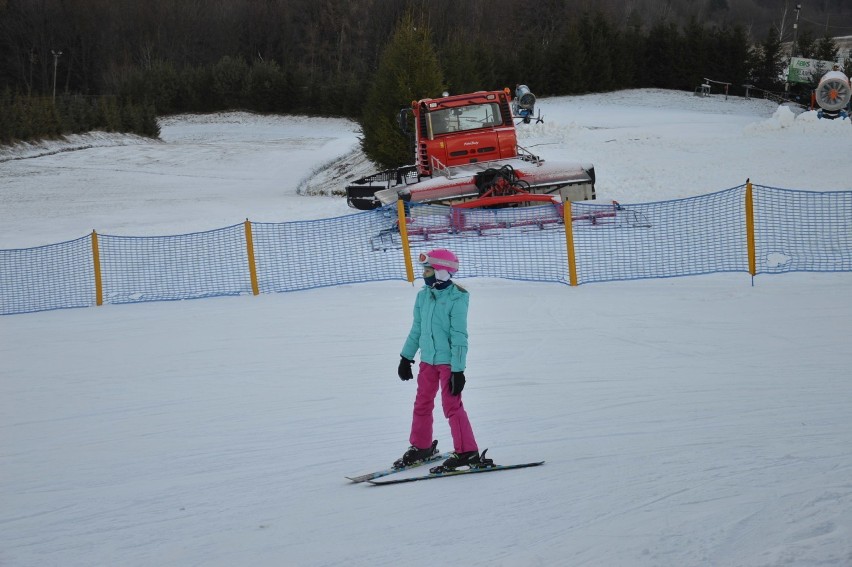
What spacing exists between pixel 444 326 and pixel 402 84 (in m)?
25.1

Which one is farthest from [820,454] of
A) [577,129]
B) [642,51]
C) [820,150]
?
[642,51]

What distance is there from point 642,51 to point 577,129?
32045 mm

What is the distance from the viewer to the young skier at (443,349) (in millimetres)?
6184

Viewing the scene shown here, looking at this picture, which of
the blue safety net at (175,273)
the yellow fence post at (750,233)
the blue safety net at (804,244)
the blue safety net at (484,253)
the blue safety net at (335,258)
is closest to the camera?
the yellow fence post at (750,233)

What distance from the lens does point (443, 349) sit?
6273mm

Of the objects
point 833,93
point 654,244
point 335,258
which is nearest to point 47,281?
point 335,258

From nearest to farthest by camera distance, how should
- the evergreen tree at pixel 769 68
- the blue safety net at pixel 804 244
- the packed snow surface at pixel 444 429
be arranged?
the packed snow surface at pixel 444 429 < the blue safety net at pixel 804 244 < the evergreen tree at pixel 769 68

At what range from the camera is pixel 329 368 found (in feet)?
31.4

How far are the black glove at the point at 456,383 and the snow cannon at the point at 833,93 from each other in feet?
90.6

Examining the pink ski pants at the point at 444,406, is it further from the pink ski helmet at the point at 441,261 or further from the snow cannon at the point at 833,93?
the snow cannon at the point at 833,93

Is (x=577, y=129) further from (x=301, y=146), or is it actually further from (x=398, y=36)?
(x=301, y=146)

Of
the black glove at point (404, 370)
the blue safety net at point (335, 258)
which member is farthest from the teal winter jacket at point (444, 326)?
the blue safety net at point (335, 258)

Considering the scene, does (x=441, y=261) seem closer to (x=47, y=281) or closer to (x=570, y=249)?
(x=570, y=249)

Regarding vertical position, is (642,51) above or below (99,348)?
above
